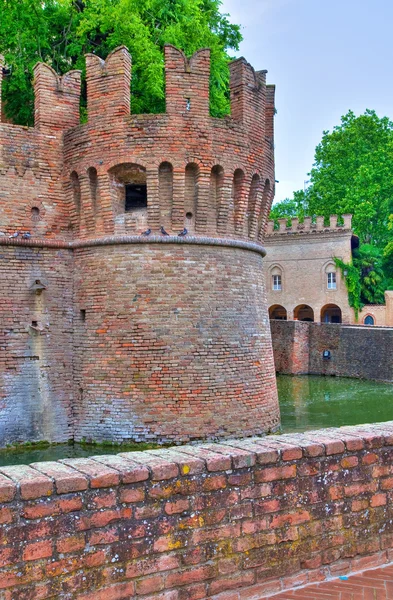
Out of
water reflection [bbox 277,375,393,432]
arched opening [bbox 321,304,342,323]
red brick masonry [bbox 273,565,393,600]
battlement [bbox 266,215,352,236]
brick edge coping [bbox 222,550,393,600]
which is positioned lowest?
water reflection [bbox 277,375,393,432]

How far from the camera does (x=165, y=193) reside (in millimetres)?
12336

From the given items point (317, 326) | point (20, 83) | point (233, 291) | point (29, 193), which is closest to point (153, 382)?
point (233, 291)

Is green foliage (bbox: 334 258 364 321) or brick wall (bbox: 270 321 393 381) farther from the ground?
green foliage (bbox: 334 258 364 321)

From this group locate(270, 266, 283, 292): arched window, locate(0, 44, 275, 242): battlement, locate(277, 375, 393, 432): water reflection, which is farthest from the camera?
locate(270, 266, 283, 292): arched window

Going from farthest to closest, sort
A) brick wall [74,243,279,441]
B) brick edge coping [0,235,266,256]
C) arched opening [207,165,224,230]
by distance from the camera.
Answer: arched opening [207,165,224,230]
brick edge coping [0,235,266,256]
brick wall [74,243,279,441]

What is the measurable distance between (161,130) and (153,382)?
5.11 m

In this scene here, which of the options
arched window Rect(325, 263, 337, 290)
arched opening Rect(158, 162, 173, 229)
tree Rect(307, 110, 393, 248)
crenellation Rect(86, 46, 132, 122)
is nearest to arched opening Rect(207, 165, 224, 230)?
arched opening Rect(158, 162, 173, 229)

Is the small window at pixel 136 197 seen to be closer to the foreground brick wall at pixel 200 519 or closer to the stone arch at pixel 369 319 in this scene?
the foreground brick wall at pixel 200 519

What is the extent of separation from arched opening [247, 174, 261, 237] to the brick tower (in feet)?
1.36

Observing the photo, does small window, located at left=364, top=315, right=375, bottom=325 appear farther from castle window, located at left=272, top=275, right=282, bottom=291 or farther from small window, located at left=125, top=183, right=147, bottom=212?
small window, located at left=125, top=183, right=147, bottom=212

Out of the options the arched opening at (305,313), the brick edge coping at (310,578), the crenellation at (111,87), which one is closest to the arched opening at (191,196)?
the crenellation at (111,87)

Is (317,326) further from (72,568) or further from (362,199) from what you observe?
(72,568)

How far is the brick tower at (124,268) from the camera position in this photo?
1197cm

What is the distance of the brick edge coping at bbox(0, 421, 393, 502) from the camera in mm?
3615
